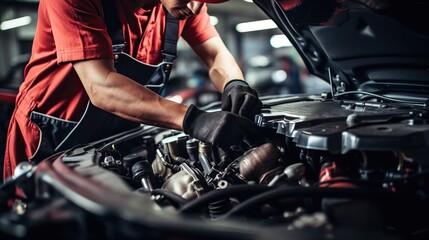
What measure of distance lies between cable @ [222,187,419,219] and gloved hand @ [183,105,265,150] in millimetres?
318

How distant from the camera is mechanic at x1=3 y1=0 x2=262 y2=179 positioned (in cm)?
126

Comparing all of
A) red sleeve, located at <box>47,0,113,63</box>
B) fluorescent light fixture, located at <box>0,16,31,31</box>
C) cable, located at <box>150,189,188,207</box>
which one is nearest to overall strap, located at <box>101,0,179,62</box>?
red sleeve, located at <box>47,0,113,63</box>

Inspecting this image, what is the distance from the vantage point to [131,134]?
1.54 metres

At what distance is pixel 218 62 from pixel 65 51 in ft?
2.65

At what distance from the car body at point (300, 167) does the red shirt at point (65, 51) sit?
26 centimetres

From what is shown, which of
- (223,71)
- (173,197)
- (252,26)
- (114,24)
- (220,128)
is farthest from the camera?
(252,26)

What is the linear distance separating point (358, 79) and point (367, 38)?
0.92ft

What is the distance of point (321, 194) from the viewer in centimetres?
83

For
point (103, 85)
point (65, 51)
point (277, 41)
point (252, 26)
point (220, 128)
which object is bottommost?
point (277, 41)

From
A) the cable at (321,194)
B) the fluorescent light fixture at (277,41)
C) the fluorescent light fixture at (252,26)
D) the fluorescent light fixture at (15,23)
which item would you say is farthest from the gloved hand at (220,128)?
the fluorescent light fixture at (277,41)

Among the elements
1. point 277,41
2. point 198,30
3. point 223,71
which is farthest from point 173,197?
point 277,41

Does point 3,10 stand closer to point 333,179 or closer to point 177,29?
point 177,29

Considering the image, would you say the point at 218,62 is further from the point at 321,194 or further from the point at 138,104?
the point at 321,194

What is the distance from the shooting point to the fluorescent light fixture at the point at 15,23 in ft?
29.4
